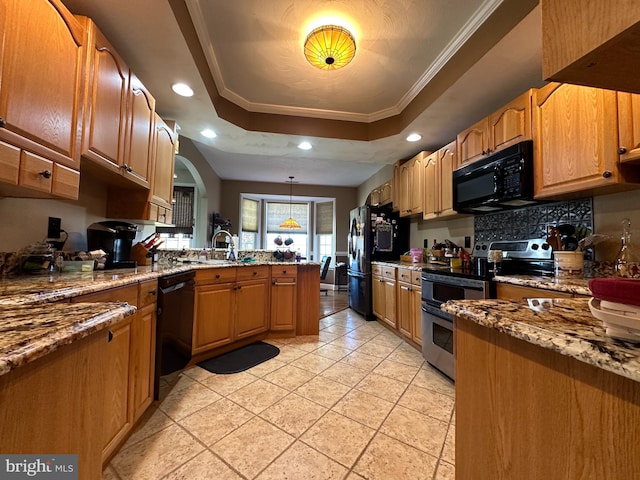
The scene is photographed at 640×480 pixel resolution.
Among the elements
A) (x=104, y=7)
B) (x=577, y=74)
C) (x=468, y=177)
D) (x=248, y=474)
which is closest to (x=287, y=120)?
(x=104, y=7)

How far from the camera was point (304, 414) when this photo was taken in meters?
1.64

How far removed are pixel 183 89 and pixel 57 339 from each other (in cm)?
238

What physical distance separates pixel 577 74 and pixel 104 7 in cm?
223

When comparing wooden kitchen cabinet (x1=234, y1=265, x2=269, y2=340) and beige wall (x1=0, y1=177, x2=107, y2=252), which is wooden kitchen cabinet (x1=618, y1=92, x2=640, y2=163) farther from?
beige wall (x1=0, y1=177, x2=107, y2=252)

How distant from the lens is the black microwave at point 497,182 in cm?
193

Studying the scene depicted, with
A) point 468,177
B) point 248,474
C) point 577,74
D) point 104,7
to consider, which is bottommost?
point 248,474

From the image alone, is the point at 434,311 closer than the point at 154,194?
A: No

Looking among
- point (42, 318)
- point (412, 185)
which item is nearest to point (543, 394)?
point (42, 318)

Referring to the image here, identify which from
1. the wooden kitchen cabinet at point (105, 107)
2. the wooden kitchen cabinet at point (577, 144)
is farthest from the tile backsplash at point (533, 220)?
the wooden kitchen cabinet at point (105, 107)

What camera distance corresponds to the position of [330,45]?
6.01ft

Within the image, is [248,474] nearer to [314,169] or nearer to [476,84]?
[476,84]

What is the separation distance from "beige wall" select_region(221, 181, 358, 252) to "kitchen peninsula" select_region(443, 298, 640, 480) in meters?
5.97

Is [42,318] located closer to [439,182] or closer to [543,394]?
[543,394]

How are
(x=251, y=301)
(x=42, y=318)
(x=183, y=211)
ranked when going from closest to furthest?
(x=42, y=318) < (x=251, y=301) < (x=183, y=211)
